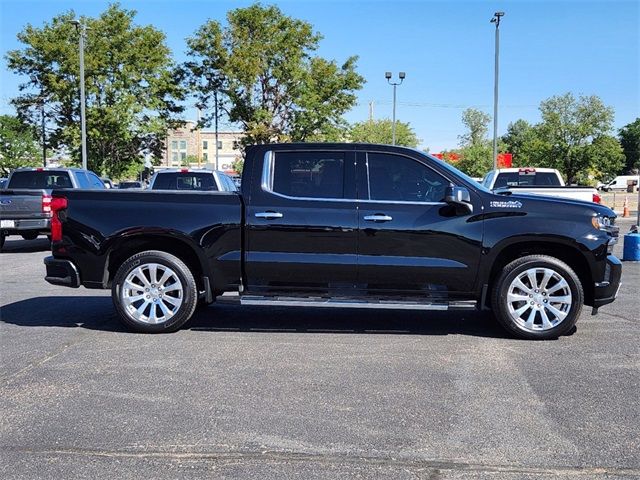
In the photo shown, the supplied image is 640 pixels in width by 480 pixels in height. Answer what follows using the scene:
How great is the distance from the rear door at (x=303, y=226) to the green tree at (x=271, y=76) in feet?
87.2

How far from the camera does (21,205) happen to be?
13992mm

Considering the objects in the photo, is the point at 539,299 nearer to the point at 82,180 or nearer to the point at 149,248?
the point at 149,248

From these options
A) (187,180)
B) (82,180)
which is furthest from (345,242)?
(82,180)

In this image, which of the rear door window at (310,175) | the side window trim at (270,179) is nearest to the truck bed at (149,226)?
the side window trim at (270,179)

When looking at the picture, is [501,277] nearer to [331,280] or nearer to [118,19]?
[331,280]

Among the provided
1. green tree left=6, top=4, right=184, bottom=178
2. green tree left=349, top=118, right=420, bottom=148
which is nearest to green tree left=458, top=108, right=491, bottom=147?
green tree left=349, top=118, right=420, bottom=148

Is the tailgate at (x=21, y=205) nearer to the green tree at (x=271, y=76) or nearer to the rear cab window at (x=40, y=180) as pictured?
the rear cab window at (x=40, y=180)

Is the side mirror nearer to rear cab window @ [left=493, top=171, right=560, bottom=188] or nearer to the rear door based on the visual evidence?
the rear door

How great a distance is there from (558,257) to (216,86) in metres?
30.5

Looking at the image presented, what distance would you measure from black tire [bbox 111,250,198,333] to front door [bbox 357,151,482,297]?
1.78m

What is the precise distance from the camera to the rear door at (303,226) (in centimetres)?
644

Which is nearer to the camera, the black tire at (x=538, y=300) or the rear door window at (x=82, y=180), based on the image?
the black tire at (x=538, y=300)

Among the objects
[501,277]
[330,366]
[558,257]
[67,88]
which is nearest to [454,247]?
[501,277]

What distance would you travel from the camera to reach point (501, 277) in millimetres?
6387
